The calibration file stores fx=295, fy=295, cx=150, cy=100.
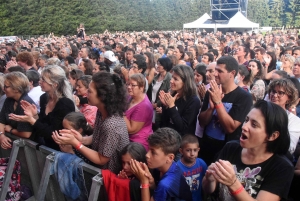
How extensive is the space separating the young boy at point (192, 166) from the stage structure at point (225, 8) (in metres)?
32.2

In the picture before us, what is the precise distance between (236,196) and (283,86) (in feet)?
6.07

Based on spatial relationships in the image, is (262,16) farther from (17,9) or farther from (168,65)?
(168,65)

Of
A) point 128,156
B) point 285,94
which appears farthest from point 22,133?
point 285,94

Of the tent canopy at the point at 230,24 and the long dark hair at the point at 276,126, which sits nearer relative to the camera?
the long dark hair at the point at 276,126

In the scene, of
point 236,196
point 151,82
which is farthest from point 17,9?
point 236,196

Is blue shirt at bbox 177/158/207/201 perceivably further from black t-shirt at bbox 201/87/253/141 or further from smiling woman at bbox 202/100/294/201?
smiling woman at bbox 202/100/294/201

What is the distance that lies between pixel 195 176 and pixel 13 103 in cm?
246

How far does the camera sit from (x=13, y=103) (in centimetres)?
377

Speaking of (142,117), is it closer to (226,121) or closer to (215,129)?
(215,129)

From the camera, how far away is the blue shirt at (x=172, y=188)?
2.24 meters

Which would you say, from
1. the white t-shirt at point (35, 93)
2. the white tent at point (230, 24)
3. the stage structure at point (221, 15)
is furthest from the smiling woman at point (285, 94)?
the stage structure at point (221, 15)

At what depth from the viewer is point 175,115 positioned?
3324 mm

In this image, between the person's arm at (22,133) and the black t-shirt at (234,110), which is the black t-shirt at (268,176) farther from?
the person's arm at (22,133)

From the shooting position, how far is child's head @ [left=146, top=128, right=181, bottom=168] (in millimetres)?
2443
